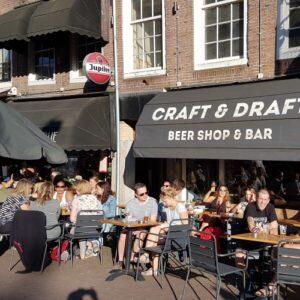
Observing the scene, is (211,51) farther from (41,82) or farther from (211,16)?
(41,82)

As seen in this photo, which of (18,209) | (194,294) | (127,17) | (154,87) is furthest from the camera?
(127,17)

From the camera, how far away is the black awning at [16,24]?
1371 centimetres

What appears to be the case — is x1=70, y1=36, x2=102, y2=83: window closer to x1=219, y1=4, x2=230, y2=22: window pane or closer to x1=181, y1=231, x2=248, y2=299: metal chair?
→ x1=219, y1=4, x2=230, y2=22: window pane

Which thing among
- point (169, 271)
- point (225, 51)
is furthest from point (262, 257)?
point (225, 51)

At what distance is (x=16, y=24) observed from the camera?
13891 millimetres

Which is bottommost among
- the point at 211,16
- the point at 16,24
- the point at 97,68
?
the point at 97,68

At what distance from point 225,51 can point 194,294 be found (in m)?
6.35

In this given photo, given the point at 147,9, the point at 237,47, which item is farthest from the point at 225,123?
the point at 147,9

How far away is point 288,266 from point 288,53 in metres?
5.57

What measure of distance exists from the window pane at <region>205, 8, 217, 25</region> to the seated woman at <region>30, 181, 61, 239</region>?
5768 millimetres

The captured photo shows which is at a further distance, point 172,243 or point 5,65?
point 5,65

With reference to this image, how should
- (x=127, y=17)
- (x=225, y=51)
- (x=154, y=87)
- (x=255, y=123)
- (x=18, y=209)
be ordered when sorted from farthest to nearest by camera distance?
(x=127, y=17)
(x=154, y=87)
(x=225, y=51)
(x=255, y=123)
(x=18, y=209)

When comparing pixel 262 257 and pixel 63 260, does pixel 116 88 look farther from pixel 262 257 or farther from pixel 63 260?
pixel 262 257

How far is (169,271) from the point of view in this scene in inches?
319
